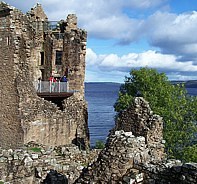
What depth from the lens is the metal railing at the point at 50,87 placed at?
38.0 meters

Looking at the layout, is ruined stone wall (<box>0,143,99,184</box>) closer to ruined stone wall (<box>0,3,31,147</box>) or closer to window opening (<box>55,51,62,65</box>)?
ruined stone wall (<box>0,3,31,147</box>)

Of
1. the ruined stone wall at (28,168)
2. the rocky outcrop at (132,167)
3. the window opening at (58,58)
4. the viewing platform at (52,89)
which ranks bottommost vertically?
the ruined stone wall at (28,168)

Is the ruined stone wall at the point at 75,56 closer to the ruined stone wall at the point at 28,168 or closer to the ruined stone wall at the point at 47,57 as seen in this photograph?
the ruined stone wall at the point at 47,57

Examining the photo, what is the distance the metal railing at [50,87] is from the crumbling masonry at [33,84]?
124cm

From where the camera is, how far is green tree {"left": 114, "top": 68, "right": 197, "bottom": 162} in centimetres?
4091

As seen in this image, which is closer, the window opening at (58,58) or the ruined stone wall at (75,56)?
the ruined stone wall at (75,56)

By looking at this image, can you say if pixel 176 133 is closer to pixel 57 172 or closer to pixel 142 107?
pixel 142 107

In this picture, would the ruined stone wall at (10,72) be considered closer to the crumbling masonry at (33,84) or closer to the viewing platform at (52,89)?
the crumbling masonry at (33,84)

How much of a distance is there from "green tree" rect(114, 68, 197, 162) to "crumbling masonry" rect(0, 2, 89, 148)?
19.1 feet

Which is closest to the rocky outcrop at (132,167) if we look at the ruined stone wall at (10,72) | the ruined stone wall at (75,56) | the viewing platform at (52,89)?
Result: the ruined stone wall at (10,72)

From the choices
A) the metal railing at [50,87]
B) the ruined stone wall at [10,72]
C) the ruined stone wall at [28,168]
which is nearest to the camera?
the ruined stone wall at [28,168]

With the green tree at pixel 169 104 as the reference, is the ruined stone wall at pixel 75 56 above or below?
above

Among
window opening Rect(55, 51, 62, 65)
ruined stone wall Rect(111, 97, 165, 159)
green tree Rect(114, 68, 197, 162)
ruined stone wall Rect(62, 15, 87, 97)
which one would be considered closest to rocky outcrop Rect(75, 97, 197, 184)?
ruined stone wall Rect(111, 97, 165, 159)

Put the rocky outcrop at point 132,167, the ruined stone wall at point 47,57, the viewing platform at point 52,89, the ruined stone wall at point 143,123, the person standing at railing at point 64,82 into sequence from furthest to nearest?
the ruined stone wall at point 47,57
the person standing at railing at point 64,82
the viewing platform at point 52,89
the ruined stone wall at point 143,123
the rocky outcrop at point 132,167
